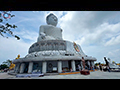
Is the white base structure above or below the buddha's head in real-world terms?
below

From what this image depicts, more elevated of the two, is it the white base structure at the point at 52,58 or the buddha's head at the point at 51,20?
the buddha's head at the point at 51,20

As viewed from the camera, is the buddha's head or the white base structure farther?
the buddha's head

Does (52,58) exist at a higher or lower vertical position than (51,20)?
lower

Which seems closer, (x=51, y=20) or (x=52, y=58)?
(x=52, y=58)

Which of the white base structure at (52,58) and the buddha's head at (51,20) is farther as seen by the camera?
the buddha's head at (51,20)
